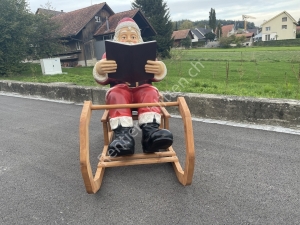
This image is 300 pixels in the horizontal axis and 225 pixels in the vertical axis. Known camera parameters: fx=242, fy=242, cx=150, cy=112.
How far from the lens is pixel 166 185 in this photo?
1.87 meters

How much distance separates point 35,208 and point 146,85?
1.39 metres

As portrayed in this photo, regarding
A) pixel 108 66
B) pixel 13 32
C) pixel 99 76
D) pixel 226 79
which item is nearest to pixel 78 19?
pixel 13 32

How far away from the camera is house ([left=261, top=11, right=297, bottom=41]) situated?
53.5 meters

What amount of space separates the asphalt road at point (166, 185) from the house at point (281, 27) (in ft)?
199

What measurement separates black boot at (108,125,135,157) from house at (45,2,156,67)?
16007mm

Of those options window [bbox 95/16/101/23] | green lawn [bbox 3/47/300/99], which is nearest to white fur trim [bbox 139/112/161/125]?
green lawn [bbox 3/47/300/99]

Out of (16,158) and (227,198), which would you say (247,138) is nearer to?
(227,198)

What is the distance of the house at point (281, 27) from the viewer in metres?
53.5

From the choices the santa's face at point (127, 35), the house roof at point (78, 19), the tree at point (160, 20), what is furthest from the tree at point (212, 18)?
the santa's face at point (127, 35)

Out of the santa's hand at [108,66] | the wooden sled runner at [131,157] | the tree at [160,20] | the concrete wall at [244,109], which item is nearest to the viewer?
the wooden sled runner at [131,157]

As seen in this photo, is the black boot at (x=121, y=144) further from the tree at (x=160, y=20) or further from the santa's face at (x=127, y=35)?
the tree at (x=160, y=20)

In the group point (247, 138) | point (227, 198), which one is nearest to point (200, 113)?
point (247, 138)

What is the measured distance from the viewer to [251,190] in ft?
5.72

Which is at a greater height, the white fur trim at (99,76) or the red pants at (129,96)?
the white fur trim at (99,76)
